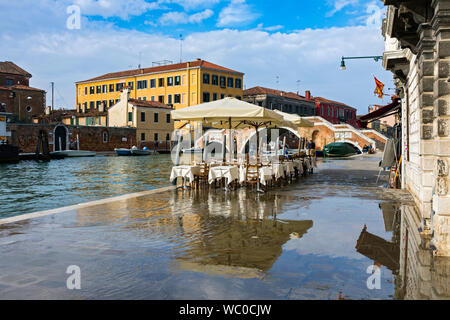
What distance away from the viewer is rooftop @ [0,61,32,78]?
55284 mm

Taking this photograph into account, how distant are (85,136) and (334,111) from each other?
4717 cm

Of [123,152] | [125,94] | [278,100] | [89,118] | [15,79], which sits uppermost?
[15,79]

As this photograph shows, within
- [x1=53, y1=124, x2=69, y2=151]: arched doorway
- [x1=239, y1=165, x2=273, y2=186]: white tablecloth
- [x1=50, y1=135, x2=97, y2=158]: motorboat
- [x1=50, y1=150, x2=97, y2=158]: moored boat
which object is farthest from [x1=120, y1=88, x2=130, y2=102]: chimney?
[x1=239, y1=165, x2=273, y2=186]: white tablecloth

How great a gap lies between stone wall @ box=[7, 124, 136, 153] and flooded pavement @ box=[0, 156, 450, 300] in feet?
119

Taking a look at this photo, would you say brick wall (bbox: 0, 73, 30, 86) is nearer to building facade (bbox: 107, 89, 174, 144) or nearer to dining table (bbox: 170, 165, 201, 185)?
building facade (bbox: 107, 89, 174, 144)

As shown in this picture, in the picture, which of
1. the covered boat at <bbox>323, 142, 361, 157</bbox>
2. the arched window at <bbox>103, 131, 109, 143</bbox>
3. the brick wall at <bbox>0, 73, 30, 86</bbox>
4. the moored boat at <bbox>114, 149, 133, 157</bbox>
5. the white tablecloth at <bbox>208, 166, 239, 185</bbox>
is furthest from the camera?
the brick wall at <bbox>0, 73, 30, 86</bbox>

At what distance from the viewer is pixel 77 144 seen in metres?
44.2

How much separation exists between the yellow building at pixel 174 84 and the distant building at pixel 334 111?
18.8 metres

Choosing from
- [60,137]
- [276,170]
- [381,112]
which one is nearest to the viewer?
[276,170]

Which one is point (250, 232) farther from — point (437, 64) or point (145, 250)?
point (437, 64)

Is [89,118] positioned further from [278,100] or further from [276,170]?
[276,170]

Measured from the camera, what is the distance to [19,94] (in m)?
52.6

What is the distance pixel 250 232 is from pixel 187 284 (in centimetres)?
223

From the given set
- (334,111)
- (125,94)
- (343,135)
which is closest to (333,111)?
(334,111)
